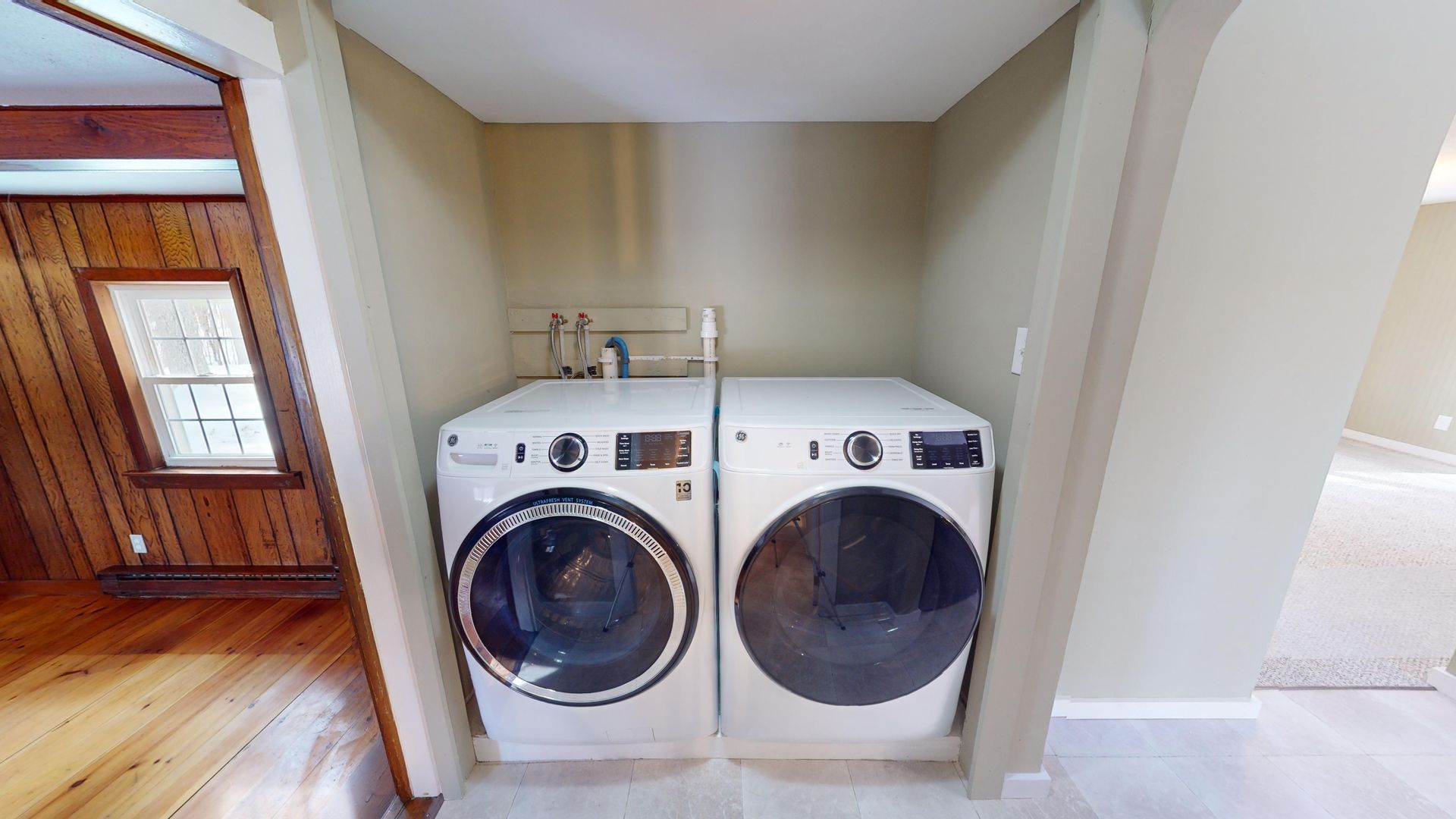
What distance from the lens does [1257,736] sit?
1.43 metres

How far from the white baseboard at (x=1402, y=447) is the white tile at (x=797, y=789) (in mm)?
5256

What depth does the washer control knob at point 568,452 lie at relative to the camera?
1.07m

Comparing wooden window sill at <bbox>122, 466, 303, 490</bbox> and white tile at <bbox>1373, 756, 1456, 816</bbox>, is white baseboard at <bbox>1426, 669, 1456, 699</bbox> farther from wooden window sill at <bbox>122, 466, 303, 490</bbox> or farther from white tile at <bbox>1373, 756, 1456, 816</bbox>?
wooden window sill at <bbox>122, 466, 303, 490</bbox>

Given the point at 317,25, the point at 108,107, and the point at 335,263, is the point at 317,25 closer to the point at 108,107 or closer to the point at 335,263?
the point at 335,263

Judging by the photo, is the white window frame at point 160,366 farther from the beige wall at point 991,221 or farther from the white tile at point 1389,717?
the white tile at point 1389,717

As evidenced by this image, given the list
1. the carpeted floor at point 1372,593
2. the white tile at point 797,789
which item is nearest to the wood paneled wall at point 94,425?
the white tile at point 797,789

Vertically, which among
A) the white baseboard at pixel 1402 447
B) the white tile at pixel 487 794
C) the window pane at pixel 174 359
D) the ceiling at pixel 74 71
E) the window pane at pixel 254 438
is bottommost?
the white tile at pixel 487 794

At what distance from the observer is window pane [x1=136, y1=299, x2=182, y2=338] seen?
6.93 ft

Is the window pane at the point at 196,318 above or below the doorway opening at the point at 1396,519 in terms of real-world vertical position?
above

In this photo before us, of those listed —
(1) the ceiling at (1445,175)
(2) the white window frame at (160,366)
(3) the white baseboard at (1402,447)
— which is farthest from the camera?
(3) the white baseboard at (1402,447)

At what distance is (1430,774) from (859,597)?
1.78m

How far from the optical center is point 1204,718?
4.89 ft

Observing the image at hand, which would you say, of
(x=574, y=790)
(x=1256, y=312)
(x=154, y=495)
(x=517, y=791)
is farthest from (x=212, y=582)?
(x=1256, y=312)

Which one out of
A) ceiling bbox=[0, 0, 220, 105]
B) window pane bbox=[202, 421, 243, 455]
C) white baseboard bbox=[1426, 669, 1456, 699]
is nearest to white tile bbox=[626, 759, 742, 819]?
ceiling bbox=[0, 0, 220, 105]
